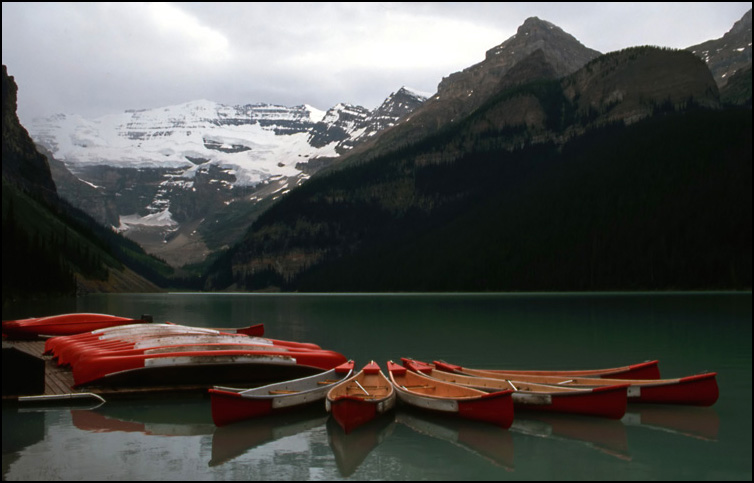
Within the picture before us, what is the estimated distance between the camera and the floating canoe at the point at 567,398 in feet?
82.1

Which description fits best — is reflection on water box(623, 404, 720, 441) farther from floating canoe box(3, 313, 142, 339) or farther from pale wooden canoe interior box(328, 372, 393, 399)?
floating canoe box(3, 313, 142, 339)

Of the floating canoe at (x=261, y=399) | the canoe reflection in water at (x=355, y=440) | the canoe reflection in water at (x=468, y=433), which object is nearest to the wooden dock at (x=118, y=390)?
the floating canoe at (x=261, y=399)

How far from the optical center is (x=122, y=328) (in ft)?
145

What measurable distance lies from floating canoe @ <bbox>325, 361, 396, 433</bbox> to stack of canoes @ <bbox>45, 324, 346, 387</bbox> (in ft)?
21.6

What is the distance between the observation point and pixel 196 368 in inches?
1307

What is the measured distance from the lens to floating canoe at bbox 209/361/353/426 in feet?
82.2

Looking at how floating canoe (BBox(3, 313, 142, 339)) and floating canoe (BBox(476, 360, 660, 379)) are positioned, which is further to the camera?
floating canoe (BBox(3, 313, 142, 339))

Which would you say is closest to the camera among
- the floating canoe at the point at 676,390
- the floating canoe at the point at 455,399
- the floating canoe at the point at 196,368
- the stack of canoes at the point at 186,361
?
the floating canoe at the point at 455,399

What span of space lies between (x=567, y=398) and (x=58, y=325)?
44.6m

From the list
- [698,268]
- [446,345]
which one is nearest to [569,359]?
[446,345]

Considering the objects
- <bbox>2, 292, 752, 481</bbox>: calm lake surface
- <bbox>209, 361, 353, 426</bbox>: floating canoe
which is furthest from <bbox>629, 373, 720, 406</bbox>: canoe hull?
<bbox>209, 361, 353, 426</bbox>: floating canoe

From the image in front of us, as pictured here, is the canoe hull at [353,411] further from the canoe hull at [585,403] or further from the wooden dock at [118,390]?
the wooden dock at [118,390]

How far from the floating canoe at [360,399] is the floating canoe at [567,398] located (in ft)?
13.4

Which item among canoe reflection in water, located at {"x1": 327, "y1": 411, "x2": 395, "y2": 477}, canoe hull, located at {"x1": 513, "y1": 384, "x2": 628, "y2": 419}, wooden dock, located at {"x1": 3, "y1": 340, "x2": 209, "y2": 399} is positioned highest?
canoe hull, located at {"x1": 513, "y1": 384, "x2": 628, "y2": 419}
